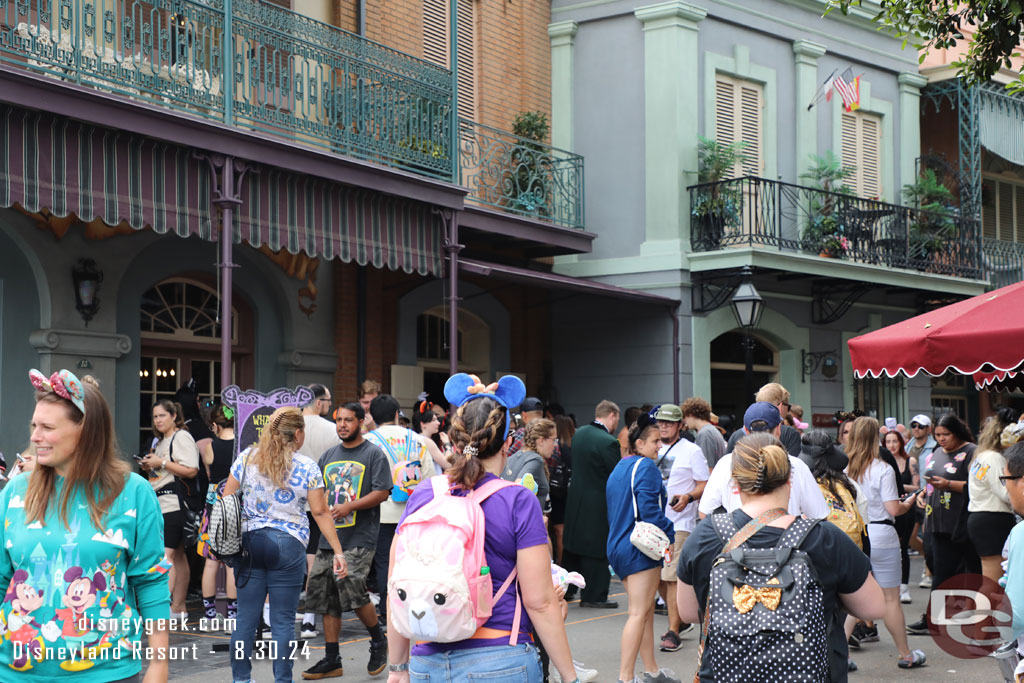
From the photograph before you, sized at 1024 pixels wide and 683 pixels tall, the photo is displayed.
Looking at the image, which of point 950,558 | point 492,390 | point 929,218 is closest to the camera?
point 492,390

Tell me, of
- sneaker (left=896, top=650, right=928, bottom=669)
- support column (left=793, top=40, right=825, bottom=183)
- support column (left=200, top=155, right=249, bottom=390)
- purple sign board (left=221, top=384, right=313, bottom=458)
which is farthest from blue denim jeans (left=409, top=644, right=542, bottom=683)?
support column (left=793, top=40, right=825, bottom=183)

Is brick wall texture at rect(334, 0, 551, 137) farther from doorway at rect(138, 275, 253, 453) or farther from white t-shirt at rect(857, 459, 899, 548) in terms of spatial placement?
white t-shirt at rect(857, 459, 899, 548)

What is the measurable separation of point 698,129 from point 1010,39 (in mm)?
8280

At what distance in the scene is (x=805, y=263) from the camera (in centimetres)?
1792

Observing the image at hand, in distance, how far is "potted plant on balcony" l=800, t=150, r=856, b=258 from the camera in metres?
18.6

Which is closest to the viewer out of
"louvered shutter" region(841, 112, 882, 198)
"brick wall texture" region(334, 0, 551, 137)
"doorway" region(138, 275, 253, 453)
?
"doorway" region(138, 275, 253, 453)

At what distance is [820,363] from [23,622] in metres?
17.4

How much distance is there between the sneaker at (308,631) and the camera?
972 centimetres

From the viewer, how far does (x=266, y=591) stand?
24.2ft

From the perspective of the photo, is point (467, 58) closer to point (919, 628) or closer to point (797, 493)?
point (919, 628)

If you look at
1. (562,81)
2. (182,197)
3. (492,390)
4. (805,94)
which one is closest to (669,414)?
(182,197)

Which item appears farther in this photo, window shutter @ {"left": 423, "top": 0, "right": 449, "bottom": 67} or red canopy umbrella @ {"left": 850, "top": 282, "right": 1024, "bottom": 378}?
window shutter @ {"left": 423, "top": 0, "right": 449, "bottom": 67}

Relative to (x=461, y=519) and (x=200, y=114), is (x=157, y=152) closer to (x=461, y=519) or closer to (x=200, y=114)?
(x=200, y=114)

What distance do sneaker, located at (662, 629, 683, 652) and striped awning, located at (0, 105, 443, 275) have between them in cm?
541
